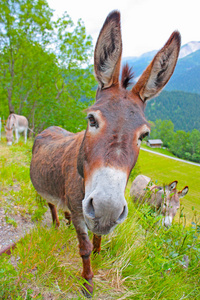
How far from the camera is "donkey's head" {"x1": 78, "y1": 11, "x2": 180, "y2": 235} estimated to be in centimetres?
120

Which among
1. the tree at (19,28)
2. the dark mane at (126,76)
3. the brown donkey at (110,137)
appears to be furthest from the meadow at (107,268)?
the tree at (19,28)

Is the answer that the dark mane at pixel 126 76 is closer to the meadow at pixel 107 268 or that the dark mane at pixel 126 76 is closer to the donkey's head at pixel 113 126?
the donkey's head at pixel 113 126

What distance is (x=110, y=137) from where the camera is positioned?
1390mm

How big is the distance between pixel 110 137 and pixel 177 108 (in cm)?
9085

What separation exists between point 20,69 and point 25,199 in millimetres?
15496

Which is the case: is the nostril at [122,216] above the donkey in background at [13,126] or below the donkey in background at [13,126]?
above

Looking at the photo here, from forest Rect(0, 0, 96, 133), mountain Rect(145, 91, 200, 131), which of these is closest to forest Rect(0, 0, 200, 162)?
forest Rect(0, 0, 96, 133)

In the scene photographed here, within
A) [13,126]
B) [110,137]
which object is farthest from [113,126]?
[13,126]

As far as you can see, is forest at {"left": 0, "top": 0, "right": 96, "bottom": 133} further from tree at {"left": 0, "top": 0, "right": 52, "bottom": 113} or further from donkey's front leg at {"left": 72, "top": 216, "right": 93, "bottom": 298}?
donkey's front leg at {"left": 72, "top": 216, "right": 93, "bottom": 298}

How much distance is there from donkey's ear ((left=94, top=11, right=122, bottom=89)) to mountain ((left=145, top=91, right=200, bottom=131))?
2776 inches

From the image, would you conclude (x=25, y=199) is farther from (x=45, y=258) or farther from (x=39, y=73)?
(x=39, y=73)

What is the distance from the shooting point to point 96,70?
5.69 feet

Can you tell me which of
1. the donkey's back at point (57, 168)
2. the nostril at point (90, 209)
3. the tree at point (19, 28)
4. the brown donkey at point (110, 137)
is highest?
the tree at point (19, 28)

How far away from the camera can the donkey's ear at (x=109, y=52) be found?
1.53 meters
